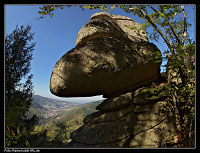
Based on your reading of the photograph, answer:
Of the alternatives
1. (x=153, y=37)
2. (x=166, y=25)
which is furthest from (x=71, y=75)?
(x=166, y=25)

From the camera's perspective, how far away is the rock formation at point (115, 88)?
5.15 meters

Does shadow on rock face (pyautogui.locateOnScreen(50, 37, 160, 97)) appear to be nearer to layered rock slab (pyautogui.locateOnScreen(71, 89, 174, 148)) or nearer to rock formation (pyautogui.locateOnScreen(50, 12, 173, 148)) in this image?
rock formation (pyautogui.locateOnScreen(50, 12, 173, 148))

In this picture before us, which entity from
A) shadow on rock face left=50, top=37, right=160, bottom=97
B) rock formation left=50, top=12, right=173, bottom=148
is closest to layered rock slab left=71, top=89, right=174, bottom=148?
rock formation left=50, top=12, right=173, bottom=148

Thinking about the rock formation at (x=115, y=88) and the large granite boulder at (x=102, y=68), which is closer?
the rock formation at (x=115, y=88)

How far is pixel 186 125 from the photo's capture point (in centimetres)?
411

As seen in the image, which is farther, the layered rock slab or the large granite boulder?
the large granite boulder

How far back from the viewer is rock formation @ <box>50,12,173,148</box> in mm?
5152

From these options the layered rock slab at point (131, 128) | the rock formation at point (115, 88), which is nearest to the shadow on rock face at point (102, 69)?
the rock formation at point (115, 88)

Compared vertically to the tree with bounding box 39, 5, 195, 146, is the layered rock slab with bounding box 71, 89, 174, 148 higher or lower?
lower

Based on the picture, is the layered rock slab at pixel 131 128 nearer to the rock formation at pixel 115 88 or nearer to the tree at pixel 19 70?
the rock formation at pixel 115 88

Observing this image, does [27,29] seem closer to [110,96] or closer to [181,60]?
[110,96]

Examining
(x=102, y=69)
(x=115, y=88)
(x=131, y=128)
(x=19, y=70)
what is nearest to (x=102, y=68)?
(x=102, y=69)

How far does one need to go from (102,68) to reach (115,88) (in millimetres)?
1781

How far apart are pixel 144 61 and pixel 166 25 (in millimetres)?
2092
